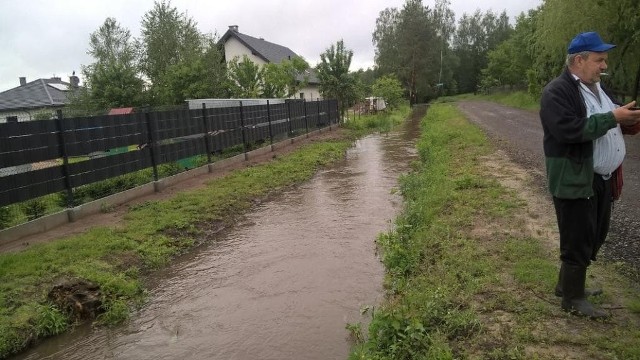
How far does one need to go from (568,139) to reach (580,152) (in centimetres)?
19

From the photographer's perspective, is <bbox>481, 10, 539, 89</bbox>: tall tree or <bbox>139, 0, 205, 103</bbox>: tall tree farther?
<bbox>481, 10, 539, 89</bbox>: tall tree

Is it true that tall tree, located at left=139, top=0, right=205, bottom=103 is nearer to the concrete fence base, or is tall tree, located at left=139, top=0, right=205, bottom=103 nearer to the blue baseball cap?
the concrete fence base

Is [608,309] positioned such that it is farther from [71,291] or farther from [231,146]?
[231,146]

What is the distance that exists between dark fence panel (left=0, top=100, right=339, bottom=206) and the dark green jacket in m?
7.70

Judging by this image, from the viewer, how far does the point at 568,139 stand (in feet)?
10.2

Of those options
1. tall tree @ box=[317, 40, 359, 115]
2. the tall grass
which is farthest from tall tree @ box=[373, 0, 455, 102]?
the tall grass

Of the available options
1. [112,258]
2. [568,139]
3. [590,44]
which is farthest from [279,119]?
[568,139]

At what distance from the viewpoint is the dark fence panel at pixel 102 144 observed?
7.44m

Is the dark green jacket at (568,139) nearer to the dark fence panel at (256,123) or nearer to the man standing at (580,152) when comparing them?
the man standing at (580,152)

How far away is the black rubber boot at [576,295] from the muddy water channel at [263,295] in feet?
6.12

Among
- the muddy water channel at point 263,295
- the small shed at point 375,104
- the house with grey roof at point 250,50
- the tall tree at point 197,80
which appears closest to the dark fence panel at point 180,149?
the muddy water channel at point 263,295

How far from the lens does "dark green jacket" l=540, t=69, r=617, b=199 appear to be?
10.2 ft

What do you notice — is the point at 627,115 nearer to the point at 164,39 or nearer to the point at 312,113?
the point at 312,113

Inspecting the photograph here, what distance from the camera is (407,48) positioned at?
5481cm
